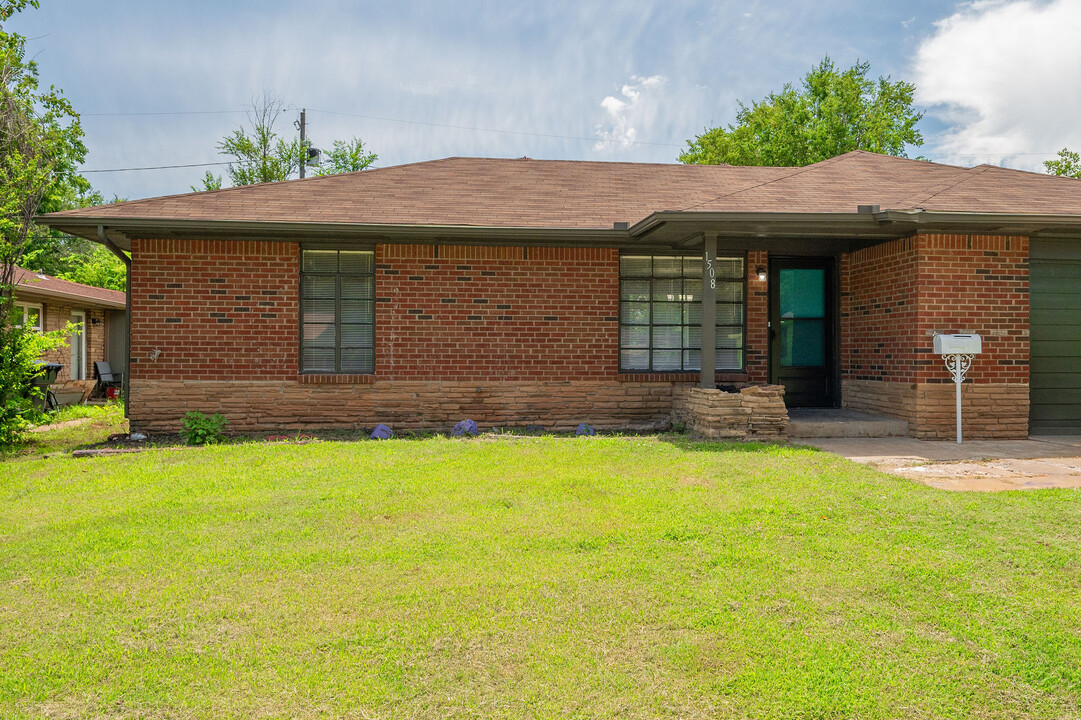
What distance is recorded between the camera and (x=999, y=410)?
811 centimetres

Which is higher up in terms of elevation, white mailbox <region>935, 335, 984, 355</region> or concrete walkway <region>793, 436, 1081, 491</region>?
white mailbox <region>935, 335, 984, 355</region>

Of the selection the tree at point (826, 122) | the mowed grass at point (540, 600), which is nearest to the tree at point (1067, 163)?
the tree at point (826, 122)

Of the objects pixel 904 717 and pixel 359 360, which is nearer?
pixel 904 717

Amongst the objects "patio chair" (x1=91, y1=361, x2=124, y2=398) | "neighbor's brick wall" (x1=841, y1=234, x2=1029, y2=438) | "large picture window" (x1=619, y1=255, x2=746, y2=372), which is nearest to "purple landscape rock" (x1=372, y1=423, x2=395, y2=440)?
"large picture window" (x1=619, y1=255, x2=746, y2=372)

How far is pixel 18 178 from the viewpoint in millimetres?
7891

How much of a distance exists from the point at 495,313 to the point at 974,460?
5.62 m

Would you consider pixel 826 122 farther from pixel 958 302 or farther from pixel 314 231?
pixel 314 231

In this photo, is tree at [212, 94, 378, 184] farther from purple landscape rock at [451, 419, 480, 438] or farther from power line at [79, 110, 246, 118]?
purple landscape rock at [451, 419, 480, 438]

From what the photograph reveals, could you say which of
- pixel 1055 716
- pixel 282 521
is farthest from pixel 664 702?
pixel 282 521

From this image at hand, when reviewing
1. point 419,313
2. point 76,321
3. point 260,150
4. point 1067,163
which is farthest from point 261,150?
point 1067,163

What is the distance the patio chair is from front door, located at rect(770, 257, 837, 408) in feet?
45.7

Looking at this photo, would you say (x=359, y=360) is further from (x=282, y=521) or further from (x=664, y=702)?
(x=664, y=702)

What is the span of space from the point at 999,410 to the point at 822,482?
4.21 m

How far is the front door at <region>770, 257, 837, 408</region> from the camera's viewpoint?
383 inches
